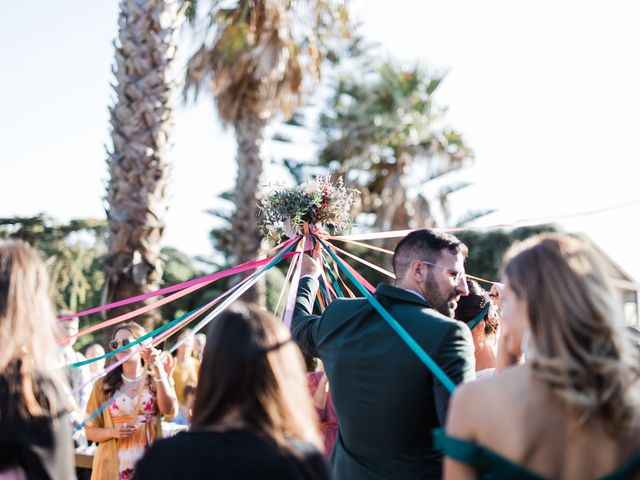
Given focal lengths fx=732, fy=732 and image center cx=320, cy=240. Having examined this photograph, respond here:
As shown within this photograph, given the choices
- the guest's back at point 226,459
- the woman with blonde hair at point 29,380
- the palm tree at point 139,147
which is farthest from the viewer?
the palm tree at point 139,147

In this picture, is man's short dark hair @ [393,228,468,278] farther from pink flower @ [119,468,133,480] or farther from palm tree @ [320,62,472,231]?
palm tree @ [320,62,472,231]

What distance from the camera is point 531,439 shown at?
2.12m

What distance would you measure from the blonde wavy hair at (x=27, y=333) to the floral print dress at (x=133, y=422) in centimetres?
270

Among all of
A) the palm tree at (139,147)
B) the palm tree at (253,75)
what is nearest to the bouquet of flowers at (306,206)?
the palm tree at (139,147)

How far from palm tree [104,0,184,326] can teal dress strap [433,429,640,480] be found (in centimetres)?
560

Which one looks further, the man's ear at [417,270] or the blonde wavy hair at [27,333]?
the man's ear at [417,270]

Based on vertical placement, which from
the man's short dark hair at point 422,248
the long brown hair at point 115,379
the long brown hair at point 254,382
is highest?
the man's short dark hair at point 422,248

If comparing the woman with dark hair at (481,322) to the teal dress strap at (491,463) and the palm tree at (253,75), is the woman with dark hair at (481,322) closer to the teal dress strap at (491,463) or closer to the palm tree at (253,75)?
the teal dress strap at (491,463)

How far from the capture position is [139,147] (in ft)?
24.7

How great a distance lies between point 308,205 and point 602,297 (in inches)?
101

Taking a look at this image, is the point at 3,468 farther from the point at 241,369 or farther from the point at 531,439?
Answer: the point at 531,439

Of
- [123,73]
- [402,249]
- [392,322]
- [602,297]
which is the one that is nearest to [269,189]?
[402,249]

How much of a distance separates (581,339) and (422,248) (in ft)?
4.87

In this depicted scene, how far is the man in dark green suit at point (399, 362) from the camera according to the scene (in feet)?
10.6
